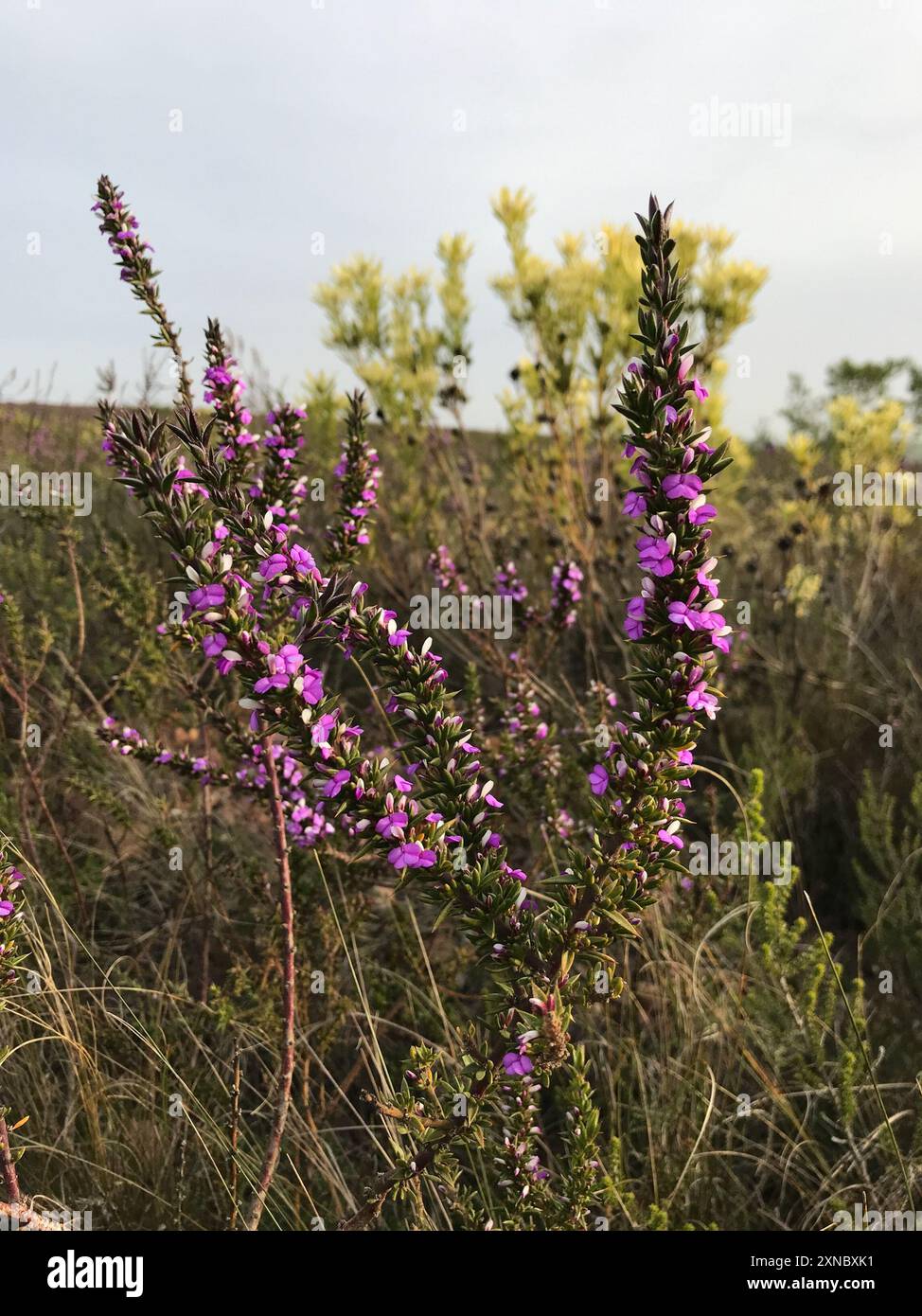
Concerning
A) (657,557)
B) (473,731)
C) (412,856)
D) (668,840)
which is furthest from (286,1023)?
(657,557)

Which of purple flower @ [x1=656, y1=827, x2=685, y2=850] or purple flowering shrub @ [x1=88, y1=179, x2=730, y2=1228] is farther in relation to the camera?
purple flower @ [x1=656, y1=827, x2=685, y2=850]

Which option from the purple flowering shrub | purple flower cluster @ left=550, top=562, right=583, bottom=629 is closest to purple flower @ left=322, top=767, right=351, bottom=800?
the purple flowering shrub

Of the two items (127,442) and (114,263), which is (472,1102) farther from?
(114,263)

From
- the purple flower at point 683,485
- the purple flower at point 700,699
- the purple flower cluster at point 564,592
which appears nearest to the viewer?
the purple flower at point 683,485

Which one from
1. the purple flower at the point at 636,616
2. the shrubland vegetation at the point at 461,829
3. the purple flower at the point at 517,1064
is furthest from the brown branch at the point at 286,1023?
the purple flower at the point at 636,616

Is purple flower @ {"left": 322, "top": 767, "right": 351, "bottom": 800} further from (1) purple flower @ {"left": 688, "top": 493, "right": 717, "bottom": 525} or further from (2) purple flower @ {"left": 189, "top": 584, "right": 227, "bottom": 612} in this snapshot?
(1) purple flower @ {"left": 688, "top": 493, "right": 717, "bottom": 525}

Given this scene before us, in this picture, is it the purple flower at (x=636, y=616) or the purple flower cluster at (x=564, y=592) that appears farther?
the purple flower cluster at (x=564, y=592)

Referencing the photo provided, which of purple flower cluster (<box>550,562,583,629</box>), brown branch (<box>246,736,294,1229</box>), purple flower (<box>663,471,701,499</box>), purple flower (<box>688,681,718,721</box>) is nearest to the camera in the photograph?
purple flower (<box>663,471,701,499</box>)

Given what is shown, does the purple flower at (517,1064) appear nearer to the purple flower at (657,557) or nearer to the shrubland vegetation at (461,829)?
the shrubland vegetation at (461,829)

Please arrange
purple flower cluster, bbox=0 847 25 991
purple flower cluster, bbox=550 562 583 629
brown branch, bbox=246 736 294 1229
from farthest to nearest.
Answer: purple flower cluster, bbox=550 562 583 629, brown branch, bbox=246 736 294 1229, purple flower cluster, bbox=0 847 25 991

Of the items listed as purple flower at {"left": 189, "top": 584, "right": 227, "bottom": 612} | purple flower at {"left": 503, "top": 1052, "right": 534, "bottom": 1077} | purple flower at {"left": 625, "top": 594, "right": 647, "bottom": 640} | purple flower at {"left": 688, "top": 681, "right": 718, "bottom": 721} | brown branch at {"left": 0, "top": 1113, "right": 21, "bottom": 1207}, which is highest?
purple flower at {"left": 189, "top": 584, "right": 227, "bottom": 612}

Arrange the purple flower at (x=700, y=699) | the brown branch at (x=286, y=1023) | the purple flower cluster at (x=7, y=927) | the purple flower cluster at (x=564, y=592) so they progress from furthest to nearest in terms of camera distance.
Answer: the purple flower cluster at (x=564, y=592) → the brown branch at (x=286, y=1023) → the purple flower cluster at (x=7, y=927) → the purple flower at (x=700, y=699)

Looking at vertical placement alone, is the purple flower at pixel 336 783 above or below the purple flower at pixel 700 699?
below
